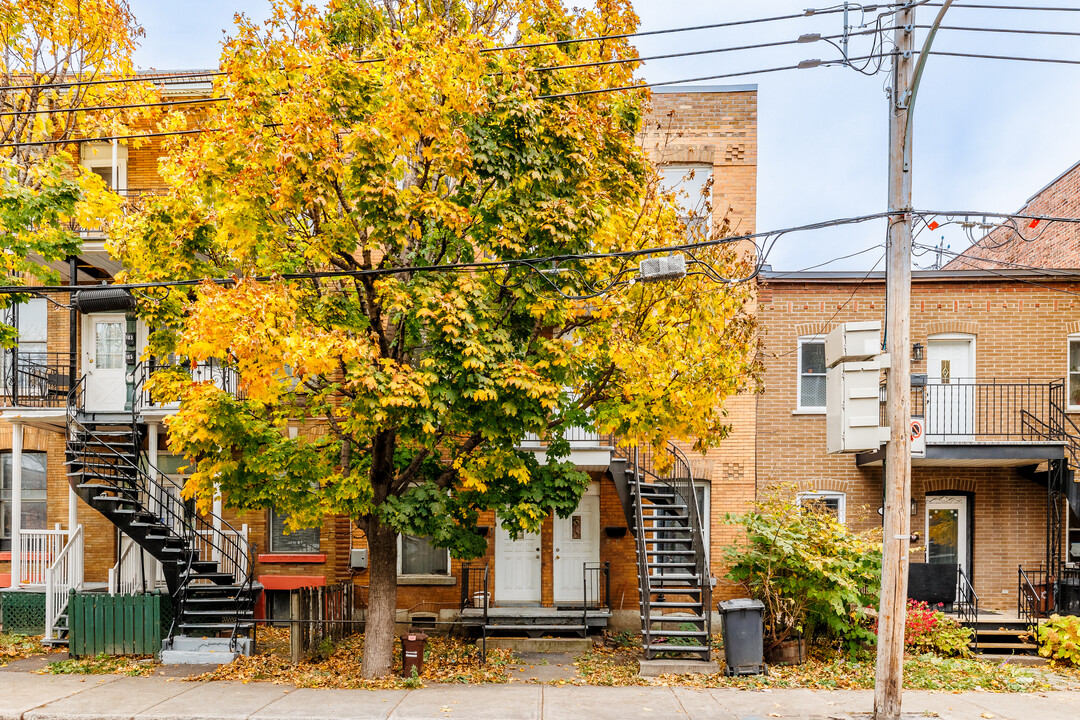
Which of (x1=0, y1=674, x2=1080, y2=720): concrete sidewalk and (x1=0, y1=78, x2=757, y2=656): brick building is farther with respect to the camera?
(x1=0, y1=78, x2=757, y2=656): brick building

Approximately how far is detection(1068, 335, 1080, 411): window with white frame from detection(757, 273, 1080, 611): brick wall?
33 centimetres

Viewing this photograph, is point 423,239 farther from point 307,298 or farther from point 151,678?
point 151,678

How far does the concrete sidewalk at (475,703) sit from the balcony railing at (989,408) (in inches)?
221

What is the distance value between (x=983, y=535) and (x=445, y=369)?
11725 mm

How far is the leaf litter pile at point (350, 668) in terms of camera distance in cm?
1102

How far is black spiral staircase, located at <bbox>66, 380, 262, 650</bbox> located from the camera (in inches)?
515

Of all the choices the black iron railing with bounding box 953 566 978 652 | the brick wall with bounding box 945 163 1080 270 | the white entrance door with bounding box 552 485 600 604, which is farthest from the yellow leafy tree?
the brick wall with bounding box 945 163 1080 270

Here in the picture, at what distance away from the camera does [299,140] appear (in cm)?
916

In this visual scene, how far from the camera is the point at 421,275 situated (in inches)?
398

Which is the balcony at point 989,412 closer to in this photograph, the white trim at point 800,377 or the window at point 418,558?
the white trim at point 800,377

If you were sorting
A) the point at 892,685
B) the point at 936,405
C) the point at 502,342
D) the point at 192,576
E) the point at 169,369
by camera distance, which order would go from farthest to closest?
the point at 936,405 → the point at 192,576 → the point at 169,369 → the point at 502,342 → the point at 892,685

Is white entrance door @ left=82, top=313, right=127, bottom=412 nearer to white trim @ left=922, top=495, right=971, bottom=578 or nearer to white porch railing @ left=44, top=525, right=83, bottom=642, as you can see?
white porch railing @ left=44, top=525, right=83, bottom=642

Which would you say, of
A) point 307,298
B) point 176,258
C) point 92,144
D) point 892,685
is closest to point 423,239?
point 307,298

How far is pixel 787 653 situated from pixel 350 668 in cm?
659
